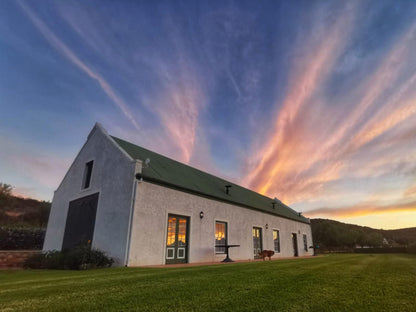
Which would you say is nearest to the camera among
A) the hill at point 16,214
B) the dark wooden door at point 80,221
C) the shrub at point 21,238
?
the dark wooden door at point 80,221

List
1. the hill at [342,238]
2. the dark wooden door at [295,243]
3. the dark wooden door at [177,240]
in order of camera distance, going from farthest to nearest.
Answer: the hill at [342,238] < the dark wooden door at [295,243] < the dark wooden door at [177,240]

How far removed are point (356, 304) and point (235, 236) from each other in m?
12.0

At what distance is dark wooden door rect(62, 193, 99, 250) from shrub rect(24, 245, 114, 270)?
1618 millimetres

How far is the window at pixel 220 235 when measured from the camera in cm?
1294

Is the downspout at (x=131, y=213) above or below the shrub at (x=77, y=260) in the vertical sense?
above

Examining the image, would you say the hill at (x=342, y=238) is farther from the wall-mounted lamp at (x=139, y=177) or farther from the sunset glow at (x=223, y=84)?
the wall-mounted lamp at (x=139, y=177)

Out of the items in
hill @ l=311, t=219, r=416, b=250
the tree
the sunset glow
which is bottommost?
hill @ l=311, t=219, r=416, b=250

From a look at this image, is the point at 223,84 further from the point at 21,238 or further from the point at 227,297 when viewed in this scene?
the point at 21,238

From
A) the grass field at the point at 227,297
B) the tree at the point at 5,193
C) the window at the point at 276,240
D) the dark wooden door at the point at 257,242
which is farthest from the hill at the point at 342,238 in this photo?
the tree at the point at 5,193

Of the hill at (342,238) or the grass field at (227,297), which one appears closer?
the grass field at (227,297)

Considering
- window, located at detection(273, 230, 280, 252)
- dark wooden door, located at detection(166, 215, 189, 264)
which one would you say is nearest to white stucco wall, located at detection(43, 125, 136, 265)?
dark wooden door, located at detection(166, 215, 189, 264)

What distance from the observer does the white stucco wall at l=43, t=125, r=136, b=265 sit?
30.7 feet

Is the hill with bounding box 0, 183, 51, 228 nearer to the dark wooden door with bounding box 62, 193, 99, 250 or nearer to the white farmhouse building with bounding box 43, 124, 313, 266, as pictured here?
the dark wooden door with bounding box 62, 193, 99, 250

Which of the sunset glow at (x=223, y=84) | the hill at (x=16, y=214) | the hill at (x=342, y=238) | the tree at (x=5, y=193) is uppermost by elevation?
the sunset glow at (x=223, y=84)
